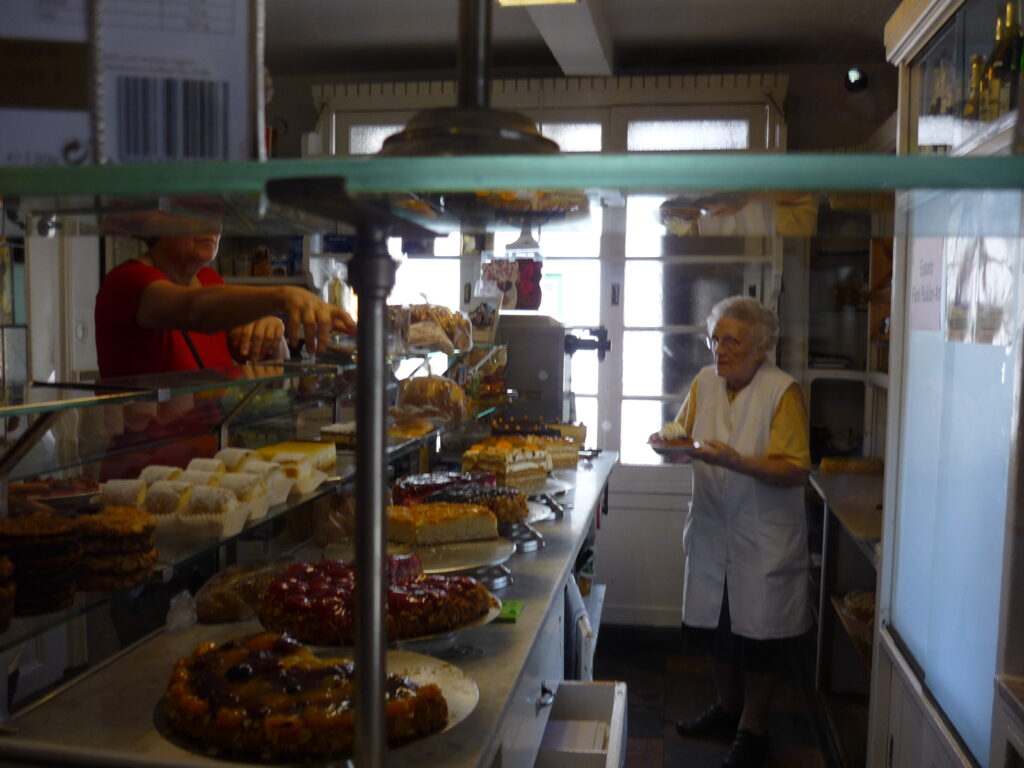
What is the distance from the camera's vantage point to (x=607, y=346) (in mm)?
4305

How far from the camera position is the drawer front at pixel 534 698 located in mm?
1629

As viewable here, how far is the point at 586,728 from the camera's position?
226cm

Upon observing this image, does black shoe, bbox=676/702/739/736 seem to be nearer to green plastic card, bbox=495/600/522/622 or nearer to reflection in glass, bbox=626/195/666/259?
green plastic card, bbox=495/600/522/622

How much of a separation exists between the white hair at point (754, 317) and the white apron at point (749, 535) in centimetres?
12

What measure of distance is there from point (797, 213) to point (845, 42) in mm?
4727

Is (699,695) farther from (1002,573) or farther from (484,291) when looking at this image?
(1002,573)

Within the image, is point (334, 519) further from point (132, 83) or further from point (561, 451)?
point (132, 83)

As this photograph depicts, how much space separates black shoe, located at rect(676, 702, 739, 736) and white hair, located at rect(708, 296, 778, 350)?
5.23ft

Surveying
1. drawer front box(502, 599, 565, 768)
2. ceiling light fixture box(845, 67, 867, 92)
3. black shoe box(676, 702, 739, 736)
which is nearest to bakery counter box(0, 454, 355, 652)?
drawer front box(502, 599, 565, 768)

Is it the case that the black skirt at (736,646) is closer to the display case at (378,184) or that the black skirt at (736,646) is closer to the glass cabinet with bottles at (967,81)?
the glass cabinet with bottles at (967,81)

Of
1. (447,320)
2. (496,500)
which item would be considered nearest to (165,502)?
(496,500)

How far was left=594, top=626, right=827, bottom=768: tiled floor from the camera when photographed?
12.1 ft

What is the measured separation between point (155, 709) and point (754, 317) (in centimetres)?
288

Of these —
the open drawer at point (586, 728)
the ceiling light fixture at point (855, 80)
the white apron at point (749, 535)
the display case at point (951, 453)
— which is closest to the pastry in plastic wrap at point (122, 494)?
the open drawer at point (586, 728)
